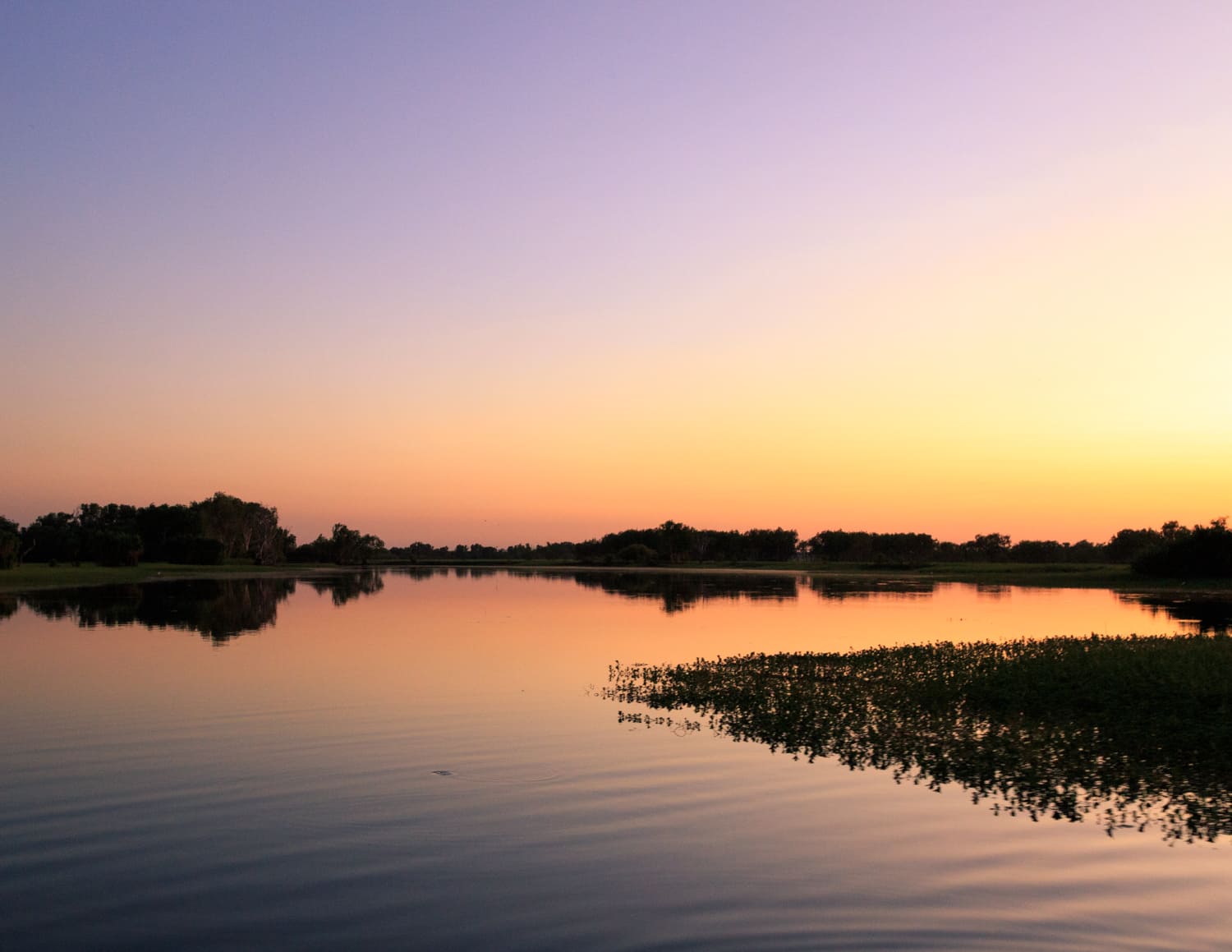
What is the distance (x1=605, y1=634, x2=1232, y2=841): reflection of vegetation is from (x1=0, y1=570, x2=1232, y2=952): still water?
1019 millimetres

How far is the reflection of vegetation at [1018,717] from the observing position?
16.8 m

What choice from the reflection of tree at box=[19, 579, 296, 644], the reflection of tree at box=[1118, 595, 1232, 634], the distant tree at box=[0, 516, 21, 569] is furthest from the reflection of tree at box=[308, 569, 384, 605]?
the reflection of tree at box=[1118, 595, 1232, 634]

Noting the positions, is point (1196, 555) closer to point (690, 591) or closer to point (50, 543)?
point (690, 591)

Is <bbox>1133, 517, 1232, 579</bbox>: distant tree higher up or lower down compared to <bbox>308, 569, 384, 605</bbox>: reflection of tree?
higher up

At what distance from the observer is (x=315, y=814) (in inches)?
608

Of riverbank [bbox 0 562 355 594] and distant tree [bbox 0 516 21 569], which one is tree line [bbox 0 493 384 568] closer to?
riverbank [bbox 0 562 355 594]

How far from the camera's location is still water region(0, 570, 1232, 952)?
10984mm

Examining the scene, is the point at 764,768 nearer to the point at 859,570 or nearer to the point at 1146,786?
the point at 1146,786

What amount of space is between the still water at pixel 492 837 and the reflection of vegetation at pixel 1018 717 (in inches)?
40.1

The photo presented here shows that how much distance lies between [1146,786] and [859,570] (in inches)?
6078

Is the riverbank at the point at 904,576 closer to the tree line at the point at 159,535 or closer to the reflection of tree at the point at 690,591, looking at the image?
the tree line at the point at 159,535

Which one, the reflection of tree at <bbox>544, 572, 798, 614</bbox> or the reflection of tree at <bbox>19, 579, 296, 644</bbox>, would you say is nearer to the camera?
the reflection of tree at <bbox>19, 579, 296, 644</bbox>

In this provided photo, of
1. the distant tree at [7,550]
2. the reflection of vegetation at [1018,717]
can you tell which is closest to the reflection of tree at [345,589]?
the distant tree at [7,550]

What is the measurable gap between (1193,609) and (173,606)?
6994 centimetres
